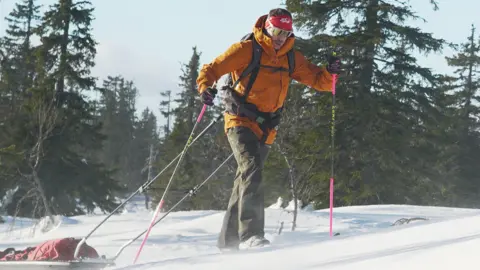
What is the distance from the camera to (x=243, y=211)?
15.8ft

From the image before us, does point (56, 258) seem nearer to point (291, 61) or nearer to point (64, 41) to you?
point (291, 61)

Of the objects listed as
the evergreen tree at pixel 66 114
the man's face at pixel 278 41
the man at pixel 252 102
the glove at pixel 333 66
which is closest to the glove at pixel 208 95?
the man at pixel 252 102

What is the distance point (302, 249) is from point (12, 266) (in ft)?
11.1

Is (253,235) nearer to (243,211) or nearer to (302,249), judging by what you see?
(243,211)

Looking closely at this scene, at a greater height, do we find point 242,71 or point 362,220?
point 242,71

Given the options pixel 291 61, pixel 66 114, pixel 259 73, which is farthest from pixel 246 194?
pixel 66 114

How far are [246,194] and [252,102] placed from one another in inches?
34.1

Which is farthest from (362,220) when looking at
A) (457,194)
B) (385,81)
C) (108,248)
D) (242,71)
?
(457,194)

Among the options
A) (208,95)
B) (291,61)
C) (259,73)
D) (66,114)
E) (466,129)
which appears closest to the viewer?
(208,95)

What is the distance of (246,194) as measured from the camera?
4.84m

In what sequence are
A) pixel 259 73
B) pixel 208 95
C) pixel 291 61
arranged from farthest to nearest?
pixel 291 61 → pixel 259 73 → pixel 208 95

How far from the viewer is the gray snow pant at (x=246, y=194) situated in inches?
189

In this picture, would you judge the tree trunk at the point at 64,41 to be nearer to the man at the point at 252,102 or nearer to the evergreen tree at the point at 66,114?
the evergreen tree at the point at 66,114

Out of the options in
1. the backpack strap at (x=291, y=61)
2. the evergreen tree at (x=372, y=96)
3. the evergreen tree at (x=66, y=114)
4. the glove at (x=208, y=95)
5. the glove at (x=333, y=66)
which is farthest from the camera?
the evergreen tree at (x=66, y=114)
